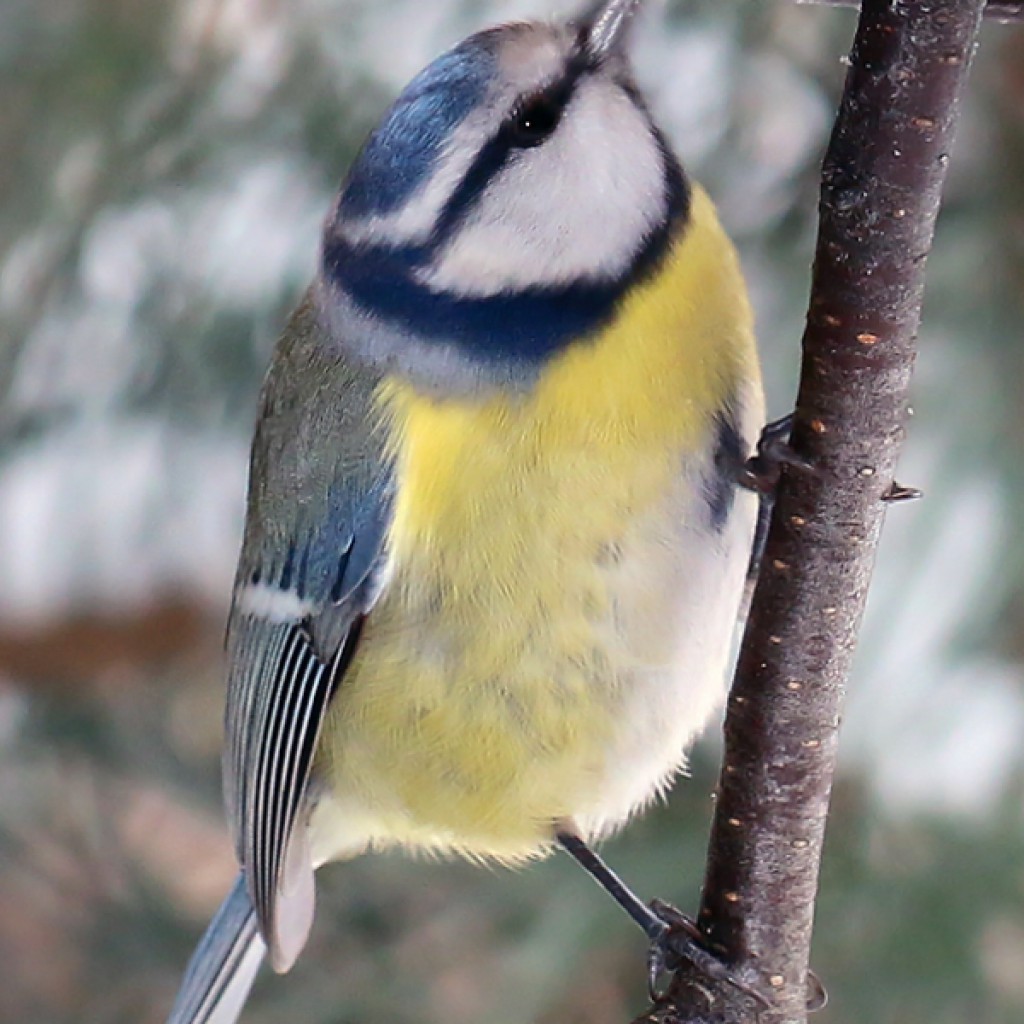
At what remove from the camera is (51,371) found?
3.76ft

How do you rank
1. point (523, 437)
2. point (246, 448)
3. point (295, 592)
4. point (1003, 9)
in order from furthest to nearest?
1. point (246, 448)
2. point (295, 592)
3. point (523, 437)
4. point (1003, 9)

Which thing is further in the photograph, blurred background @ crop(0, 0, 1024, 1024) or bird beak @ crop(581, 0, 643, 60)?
blurred background @ crop(0, 0, 1024, 1024)

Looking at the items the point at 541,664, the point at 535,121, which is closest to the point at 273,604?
the point at 541,664

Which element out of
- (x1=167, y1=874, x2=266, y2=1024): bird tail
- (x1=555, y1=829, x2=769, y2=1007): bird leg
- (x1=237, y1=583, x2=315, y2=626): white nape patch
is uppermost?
(x1=237, y1=583, x2=315, y2=626): white nape patch

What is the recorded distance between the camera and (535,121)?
2.17 ft

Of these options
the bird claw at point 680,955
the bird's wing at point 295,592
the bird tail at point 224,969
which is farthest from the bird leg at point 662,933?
the bird tail at point 224,969

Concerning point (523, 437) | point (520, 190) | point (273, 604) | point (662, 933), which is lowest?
point (662, 933)

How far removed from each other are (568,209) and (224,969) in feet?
1.88

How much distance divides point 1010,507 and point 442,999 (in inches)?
21.0

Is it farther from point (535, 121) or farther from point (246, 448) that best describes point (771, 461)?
point (246, 448)

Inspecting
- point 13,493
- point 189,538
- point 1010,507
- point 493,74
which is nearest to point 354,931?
point 189,538

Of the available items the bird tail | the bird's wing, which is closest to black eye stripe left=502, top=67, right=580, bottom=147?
the bird's wing

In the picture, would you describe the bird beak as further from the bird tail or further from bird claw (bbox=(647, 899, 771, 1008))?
the bird tail

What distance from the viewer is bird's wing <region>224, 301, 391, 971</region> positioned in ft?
2.40
